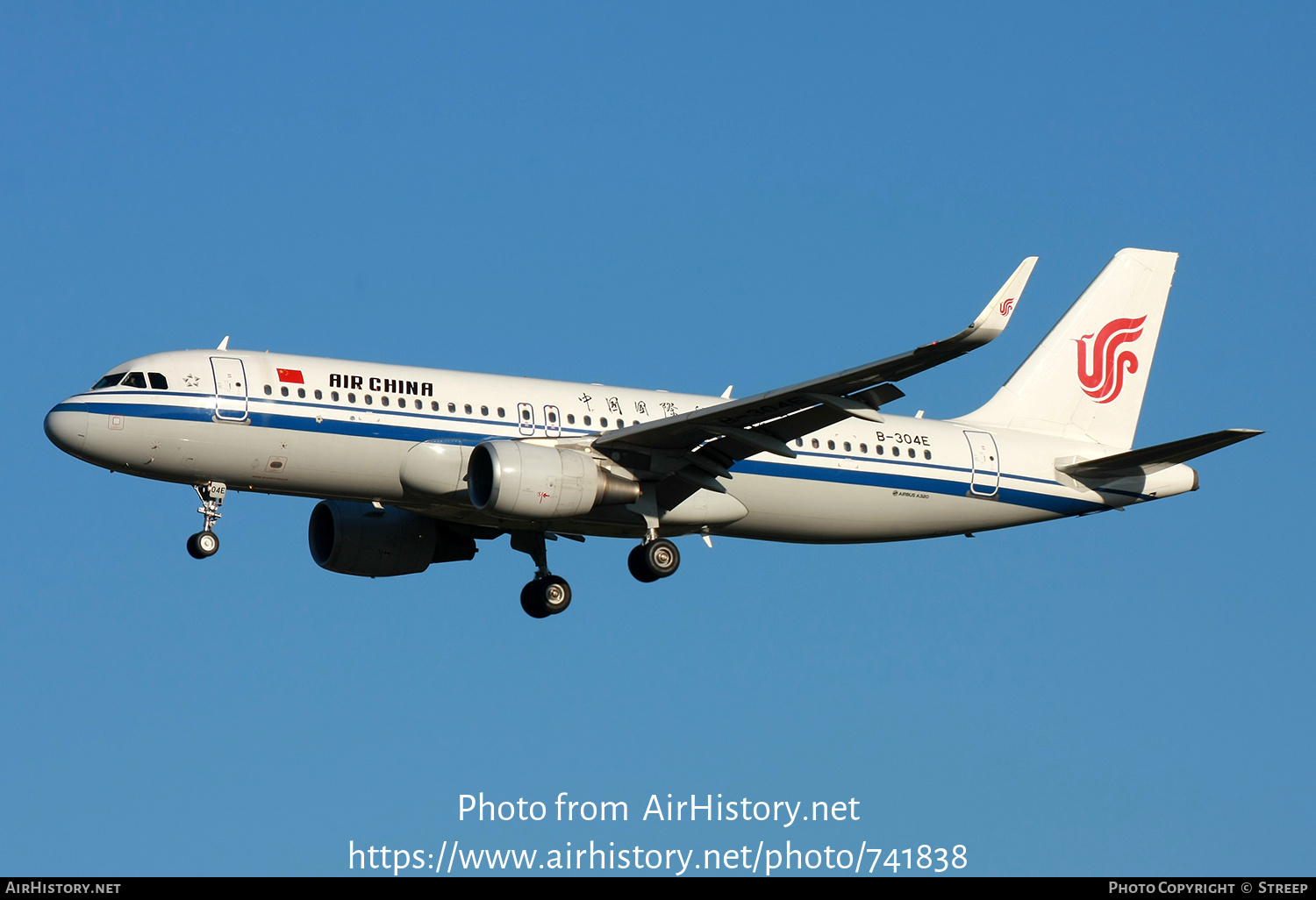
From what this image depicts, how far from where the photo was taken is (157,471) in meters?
35.8

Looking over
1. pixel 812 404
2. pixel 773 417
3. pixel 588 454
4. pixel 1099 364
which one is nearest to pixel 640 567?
pixel 588 454

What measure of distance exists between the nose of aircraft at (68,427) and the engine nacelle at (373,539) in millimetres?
7883

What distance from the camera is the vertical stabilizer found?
4606cm

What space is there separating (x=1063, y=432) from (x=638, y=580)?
44.4ft

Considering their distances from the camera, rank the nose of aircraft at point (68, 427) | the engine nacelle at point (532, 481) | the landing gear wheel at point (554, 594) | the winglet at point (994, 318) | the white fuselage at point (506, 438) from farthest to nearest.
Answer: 1. the landing gear wheel at point (554, 594)
2. the engine nacelle at point (532, 481)
3. the white fuselage at point (506, 438)
4. the nose of aircraft at point (68, 427)
5. the winglet at point (994, 318)

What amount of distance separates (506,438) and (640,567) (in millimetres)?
4290

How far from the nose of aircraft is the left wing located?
Result: 10893 mm

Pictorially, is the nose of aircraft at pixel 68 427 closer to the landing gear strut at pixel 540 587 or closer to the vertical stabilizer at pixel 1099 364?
the landing gear strut at pixel 540 587

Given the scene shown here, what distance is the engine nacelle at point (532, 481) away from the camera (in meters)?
36.1

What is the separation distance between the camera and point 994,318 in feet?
102

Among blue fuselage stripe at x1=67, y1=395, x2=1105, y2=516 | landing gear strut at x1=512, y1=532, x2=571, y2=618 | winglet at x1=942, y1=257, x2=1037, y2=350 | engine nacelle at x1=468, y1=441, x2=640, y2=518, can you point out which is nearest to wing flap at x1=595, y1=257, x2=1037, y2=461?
winglet at x1=942, y1=257, x2=1037, y2=350

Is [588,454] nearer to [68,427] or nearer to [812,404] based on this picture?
[812,404]

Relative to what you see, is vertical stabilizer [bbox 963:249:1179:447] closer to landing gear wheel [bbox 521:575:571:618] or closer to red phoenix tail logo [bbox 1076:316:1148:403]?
red phoenix tail logo [bbox 1076:316:1148:403]

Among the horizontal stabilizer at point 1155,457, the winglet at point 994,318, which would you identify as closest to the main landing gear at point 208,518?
the winglet at point 994,318
